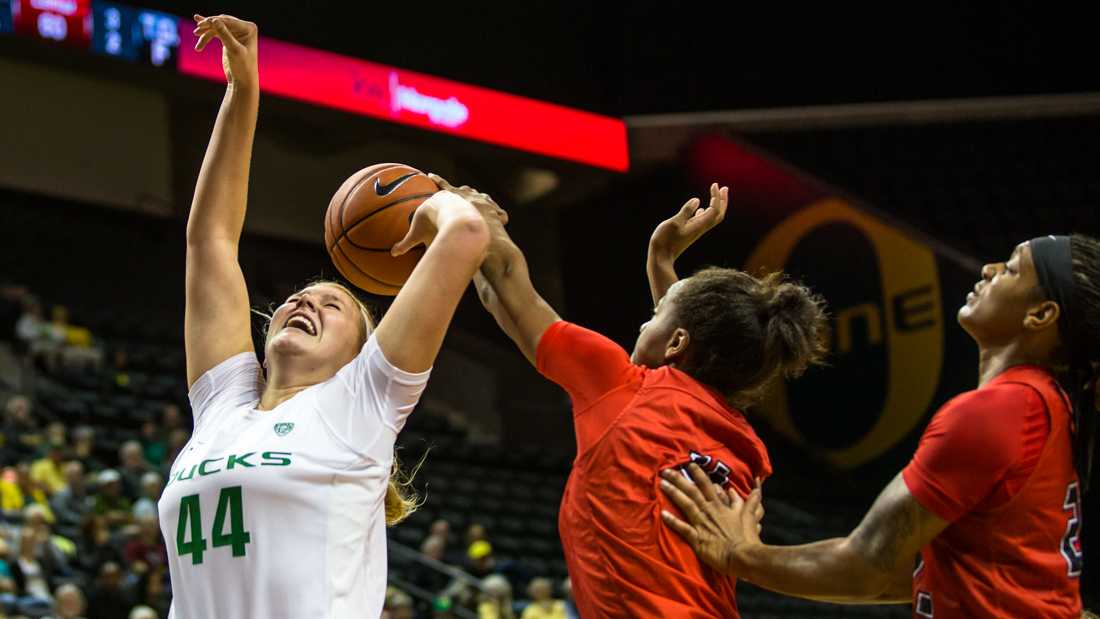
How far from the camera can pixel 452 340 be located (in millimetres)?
17703

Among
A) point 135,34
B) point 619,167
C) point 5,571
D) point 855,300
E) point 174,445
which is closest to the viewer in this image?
point 5,571

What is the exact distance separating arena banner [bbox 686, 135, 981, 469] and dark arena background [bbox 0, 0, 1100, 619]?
3 centimetres

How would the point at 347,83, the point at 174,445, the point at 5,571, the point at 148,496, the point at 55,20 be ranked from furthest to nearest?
the point at 347,83
the point at 55,20
the point at 174,445
the point at 148,496
the point at 5,571

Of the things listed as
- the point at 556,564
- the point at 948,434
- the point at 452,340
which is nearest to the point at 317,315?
the point at 948,434

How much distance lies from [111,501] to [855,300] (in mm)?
8908

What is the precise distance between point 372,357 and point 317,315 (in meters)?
0.31

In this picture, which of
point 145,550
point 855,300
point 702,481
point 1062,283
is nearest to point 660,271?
point 702,481

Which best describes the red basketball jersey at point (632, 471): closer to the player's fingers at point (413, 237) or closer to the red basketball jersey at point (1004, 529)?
the player's fingers at point (413, 237)

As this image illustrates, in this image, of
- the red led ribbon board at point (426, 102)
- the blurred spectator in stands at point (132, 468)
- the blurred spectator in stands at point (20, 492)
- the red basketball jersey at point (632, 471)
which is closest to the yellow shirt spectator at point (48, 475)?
the blurred spectator in stands at point (20, 492)

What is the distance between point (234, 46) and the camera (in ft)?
8.94

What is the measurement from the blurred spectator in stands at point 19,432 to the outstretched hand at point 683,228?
754cm

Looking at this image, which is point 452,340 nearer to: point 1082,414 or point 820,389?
point 820,389

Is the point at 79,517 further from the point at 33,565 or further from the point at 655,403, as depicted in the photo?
the point at 655,403

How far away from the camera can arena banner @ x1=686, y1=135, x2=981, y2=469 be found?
564 inches
